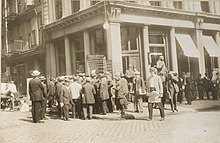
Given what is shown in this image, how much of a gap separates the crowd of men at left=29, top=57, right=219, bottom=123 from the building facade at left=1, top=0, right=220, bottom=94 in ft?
0.88

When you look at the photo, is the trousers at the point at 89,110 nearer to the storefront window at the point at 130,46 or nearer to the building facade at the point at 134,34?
the building facade at the point at 134,34

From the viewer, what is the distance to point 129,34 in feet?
28.4

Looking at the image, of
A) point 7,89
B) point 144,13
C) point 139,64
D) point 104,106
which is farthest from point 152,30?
point 7,89

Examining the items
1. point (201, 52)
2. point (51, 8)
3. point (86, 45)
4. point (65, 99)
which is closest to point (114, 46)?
point (86, 45)

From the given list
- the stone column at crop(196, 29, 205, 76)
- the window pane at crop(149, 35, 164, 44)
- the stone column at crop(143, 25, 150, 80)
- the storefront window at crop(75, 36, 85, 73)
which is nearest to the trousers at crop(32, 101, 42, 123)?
the storefront window at crop(75, 36, 85, 73)

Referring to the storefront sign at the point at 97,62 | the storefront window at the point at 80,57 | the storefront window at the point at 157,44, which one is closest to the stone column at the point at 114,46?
the storefront sign at the point at 97,62

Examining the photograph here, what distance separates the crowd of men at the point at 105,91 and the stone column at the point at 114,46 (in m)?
0.39

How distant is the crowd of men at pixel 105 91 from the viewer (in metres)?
6.02

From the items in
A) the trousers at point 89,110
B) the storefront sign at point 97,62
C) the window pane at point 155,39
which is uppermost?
the window pane at point 155,39

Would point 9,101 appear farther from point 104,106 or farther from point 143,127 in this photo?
point 143,127

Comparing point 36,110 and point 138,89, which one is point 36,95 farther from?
point 138,89

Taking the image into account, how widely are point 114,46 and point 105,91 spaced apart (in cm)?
132

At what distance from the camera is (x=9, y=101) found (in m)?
6.63

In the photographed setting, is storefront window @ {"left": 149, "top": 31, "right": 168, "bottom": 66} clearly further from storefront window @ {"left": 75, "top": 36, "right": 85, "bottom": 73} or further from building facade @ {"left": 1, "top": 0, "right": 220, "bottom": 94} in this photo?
storefront window @ {"left": 75, "top": 36, "right": 85, "bottom": 73}
